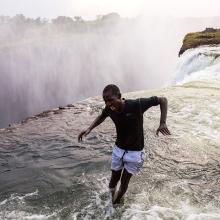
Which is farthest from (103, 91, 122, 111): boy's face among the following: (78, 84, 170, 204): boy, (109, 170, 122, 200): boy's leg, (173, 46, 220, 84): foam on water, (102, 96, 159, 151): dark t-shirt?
(173, 46, 220, 84): foam on water

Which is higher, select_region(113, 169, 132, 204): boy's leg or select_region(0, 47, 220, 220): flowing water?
select_region(113, 169, 132, 204): boy's leg

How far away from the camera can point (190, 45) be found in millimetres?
25953

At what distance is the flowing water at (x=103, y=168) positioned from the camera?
236 inches

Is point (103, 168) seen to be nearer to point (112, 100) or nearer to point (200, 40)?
point (112, 100)

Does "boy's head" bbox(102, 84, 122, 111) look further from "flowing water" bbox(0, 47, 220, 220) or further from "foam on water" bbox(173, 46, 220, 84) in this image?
"foam on water" bbox(173, 46, 220, 84)

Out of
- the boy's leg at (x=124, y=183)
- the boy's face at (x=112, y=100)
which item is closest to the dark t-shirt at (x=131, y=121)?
the boy's face at (x=112, y=100)

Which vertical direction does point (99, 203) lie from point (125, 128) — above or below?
below

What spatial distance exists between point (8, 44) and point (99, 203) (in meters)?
84.9

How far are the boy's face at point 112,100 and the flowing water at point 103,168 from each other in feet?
6.04

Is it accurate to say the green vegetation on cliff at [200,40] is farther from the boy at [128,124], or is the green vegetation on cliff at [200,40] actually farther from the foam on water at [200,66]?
the boy at [128,124]

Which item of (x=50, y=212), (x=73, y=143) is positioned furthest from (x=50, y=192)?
(x=73, y=143)

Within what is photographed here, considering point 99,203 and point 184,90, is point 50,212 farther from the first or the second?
point 184,90

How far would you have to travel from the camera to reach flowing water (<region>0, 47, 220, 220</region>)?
5988 mm

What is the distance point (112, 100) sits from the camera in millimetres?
4848
